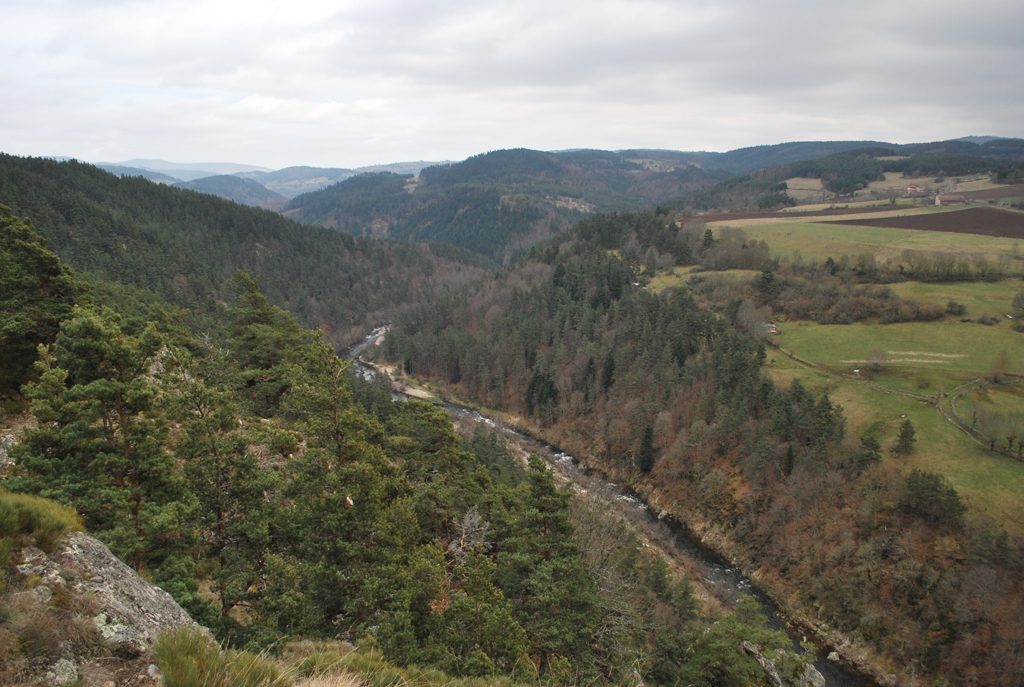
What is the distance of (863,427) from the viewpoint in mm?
51031

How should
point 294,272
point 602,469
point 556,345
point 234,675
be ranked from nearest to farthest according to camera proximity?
1. point 234,675
2. point 602,469
3. point 556,345
4. point 294,272

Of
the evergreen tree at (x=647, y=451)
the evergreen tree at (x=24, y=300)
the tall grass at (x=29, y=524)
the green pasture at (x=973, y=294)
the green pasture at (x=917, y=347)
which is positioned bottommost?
the evergreen tree at (x=647, y=451)

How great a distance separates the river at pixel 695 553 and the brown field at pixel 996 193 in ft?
411

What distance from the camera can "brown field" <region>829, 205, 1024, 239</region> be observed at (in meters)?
89.0

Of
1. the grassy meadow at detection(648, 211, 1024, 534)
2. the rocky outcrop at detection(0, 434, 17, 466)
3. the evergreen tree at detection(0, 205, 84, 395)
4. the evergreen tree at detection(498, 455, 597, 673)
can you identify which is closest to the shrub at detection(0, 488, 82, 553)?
the rocky outcrop at detection(0, 434, 17, 466)

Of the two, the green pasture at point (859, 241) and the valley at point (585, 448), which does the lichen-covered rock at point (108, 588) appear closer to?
the valley at point (585, 448)

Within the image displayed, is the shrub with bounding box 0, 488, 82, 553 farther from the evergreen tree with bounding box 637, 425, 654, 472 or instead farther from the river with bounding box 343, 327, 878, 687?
the evergreen tree with bounding box 637, 425, 654, 472

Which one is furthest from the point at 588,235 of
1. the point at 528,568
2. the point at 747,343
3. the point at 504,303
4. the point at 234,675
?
the point at 234,675

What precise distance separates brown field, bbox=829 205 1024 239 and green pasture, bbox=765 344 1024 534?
190 ft

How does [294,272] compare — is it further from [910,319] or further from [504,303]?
[910,319]

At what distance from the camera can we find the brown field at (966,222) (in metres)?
89.0

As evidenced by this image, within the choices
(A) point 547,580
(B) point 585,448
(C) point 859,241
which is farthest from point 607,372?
(A) point 547,580

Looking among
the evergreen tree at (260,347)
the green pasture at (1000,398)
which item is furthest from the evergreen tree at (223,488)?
the green pasture at (1000,398)

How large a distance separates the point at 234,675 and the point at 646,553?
4449cm
